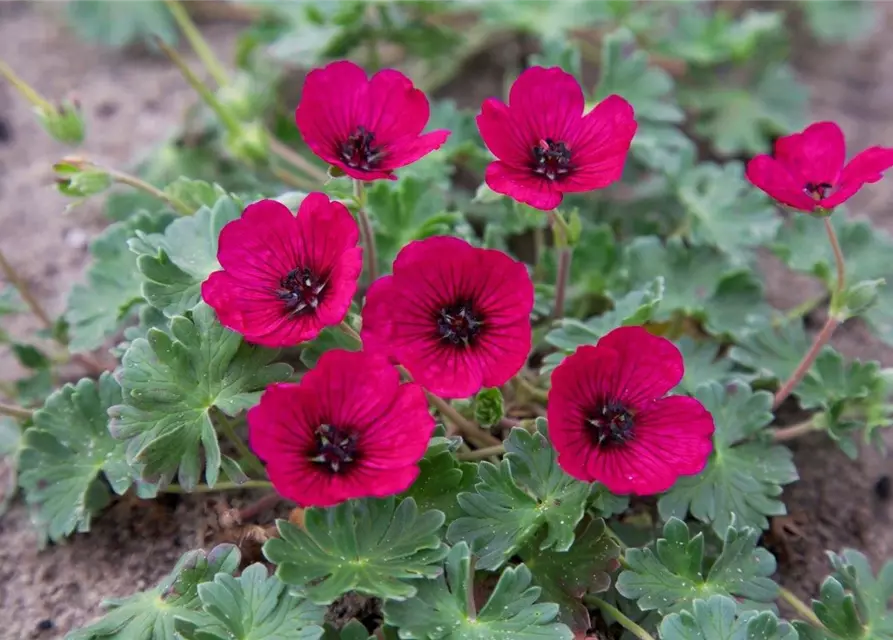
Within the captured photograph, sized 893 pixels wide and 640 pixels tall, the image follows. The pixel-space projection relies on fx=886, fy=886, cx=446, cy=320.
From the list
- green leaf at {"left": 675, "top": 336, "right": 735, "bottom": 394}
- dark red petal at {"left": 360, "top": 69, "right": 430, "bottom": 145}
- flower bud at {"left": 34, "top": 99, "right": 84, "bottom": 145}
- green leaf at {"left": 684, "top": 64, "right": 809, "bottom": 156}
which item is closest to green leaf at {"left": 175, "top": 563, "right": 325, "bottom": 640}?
dark red petal at {"left": 360, "top": 69, "right": 430, "bottom": 145}

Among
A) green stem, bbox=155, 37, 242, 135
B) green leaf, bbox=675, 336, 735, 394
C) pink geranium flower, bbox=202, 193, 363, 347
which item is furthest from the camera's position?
green stem, bbox=155, 37, 242, 135

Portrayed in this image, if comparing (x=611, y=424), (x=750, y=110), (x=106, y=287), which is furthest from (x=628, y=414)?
(x=750, y=110)

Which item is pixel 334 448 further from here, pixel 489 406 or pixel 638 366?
pixel 638 366

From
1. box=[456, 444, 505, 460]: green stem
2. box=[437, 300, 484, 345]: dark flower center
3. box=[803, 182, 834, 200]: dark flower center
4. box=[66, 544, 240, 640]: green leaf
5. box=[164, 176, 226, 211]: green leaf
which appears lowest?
box=[66, 544, 240, 640]: green leaf

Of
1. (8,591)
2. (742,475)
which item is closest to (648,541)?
(742,475)

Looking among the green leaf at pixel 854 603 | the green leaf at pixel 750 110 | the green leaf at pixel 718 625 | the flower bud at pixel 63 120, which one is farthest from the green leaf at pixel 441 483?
the green leaf at pixel 750 110

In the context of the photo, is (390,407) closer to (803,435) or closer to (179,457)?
(179,457)

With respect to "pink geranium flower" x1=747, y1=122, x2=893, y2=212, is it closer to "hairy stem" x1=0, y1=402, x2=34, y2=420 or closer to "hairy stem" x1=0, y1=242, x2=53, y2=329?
"hairy stem" x1=0, y1=402, x2=34, y2=420
